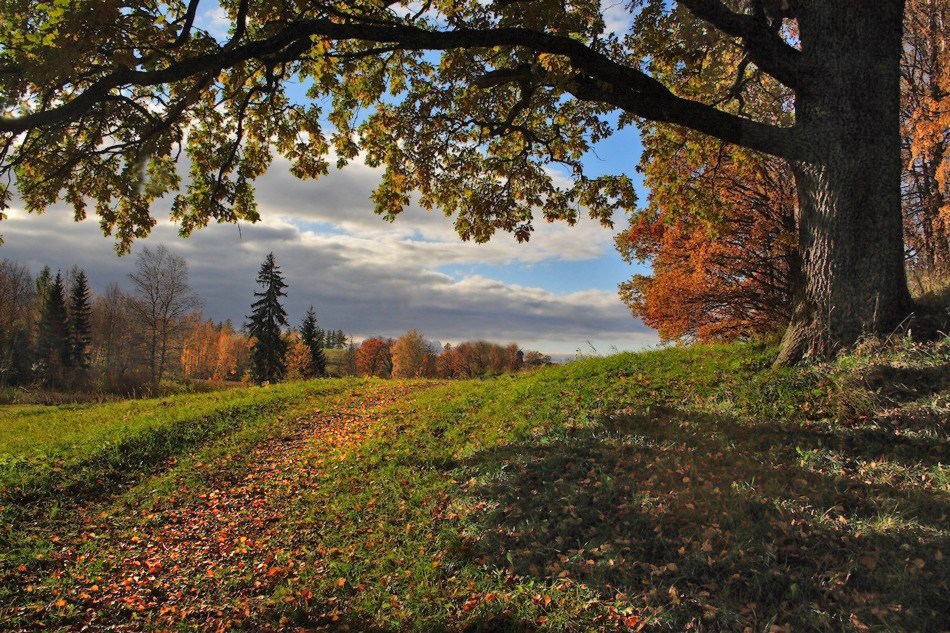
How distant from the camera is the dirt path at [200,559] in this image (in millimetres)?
5373

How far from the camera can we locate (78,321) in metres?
55.8

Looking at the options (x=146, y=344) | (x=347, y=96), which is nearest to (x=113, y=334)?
(x=146, y=344)

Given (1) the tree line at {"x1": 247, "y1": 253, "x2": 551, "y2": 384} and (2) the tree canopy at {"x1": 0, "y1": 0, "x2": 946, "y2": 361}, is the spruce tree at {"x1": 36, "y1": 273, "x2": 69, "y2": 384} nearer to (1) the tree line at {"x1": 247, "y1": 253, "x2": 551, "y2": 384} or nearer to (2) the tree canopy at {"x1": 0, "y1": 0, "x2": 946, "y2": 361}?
(1) the tree line at {"x1": 247, "y1": 253, "x2": 551, "y2": 384}

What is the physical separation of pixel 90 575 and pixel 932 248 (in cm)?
2046

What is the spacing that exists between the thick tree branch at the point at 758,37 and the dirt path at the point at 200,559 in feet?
33.2

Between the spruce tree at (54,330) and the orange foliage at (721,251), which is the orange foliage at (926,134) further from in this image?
the spruce tree at (54,330)

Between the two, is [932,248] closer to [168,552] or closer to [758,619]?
[758,619]

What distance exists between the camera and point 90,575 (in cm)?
615

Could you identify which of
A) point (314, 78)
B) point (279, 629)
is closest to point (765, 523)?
point (279, 629)

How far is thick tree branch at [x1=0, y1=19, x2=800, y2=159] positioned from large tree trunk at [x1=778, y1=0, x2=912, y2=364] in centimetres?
65

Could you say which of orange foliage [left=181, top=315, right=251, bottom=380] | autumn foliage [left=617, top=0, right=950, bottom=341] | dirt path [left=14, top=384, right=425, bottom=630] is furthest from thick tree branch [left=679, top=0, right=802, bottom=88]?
orange foliage [left=181, top=315, right=251, bottom=380]

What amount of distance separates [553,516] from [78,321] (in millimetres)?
67325

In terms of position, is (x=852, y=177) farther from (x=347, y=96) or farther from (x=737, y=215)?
(x=347, y=96)

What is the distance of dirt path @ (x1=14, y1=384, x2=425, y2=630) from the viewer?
5373mm
